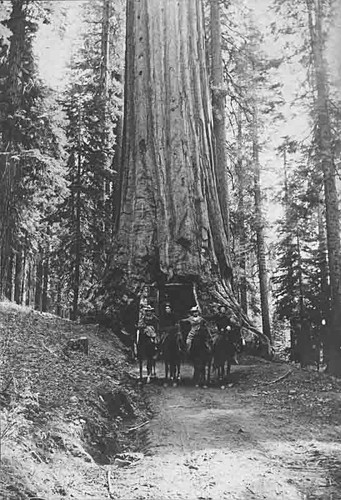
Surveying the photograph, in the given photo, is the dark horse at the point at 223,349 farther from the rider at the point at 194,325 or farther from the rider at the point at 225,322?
the rider at the point at 194,325

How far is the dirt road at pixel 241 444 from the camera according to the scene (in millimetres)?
3814

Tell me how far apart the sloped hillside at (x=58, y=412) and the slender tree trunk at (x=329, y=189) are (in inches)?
300

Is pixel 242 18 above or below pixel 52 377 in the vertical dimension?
above

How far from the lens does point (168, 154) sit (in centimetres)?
1002

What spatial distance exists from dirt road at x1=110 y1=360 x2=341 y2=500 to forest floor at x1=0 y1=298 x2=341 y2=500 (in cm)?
1

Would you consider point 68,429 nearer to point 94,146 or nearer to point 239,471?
point 239,471

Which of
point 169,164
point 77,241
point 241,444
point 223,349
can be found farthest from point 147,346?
point 77,241

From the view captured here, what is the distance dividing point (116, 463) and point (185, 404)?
2202mm

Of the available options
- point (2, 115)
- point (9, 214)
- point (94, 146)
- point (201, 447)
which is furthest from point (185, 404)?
point (94, 146)

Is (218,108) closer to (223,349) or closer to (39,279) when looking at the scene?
(223,349)

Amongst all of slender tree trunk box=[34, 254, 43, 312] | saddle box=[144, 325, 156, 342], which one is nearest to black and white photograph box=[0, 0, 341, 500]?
saddle box=[144, 325, 156, 342]

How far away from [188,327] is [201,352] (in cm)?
46

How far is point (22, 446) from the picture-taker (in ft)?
12.0

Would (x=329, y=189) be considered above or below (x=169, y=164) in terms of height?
above
